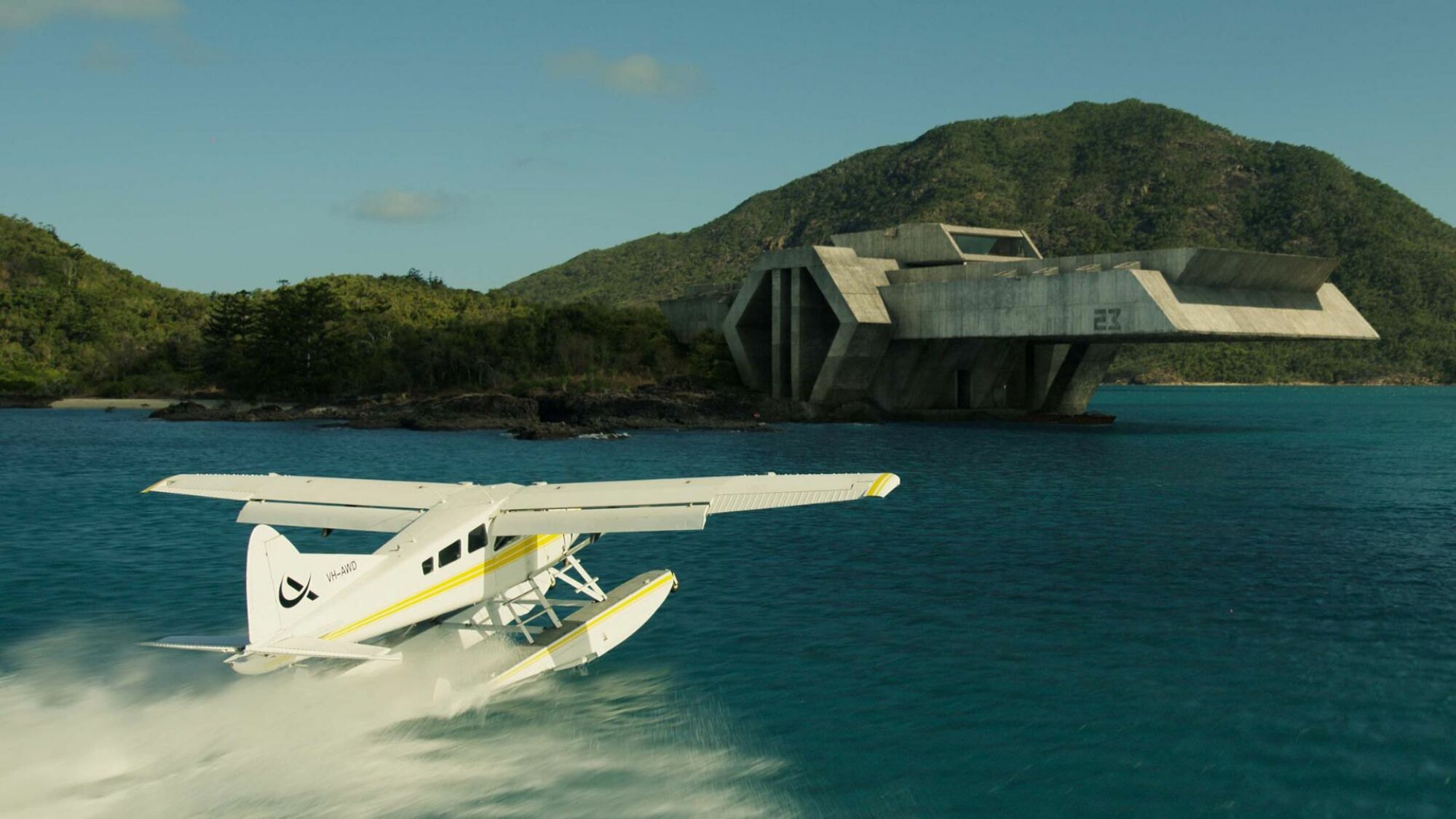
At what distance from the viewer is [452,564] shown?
1525 cm

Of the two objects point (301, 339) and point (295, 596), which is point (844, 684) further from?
point (301, 339)

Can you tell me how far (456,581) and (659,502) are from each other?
2980mm

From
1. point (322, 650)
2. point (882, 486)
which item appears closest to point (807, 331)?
point (882, 486)

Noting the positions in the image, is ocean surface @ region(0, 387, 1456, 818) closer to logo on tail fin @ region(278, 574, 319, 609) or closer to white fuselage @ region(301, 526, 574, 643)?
white fuselage @ region(301, 526, 574, 643)

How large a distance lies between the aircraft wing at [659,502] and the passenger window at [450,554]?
63 cm

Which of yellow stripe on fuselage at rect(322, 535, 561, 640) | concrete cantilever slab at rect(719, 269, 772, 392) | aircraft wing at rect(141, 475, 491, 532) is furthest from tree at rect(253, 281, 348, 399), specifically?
yellow stripe on fuselage at rect(322, 535, 561, 640)

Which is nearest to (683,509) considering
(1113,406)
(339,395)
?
(339,395)

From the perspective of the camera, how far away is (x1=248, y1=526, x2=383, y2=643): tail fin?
42.7 feet

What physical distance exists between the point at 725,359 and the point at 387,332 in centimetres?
4526

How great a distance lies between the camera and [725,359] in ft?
305

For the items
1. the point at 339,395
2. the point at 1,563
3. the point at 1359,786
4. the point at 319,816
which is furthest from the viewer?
the point at 339,395

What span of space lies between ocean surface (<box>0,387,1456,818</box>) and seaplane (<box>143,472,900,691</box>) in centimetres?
75

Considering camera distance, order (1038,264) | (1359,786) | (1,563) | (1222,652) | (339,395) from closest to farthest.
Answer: (1359,786) → (1222,652) → (1,563) → (1038,264) → (339,395)

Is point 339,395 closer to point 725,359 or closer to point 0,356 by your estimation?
point 725,359
